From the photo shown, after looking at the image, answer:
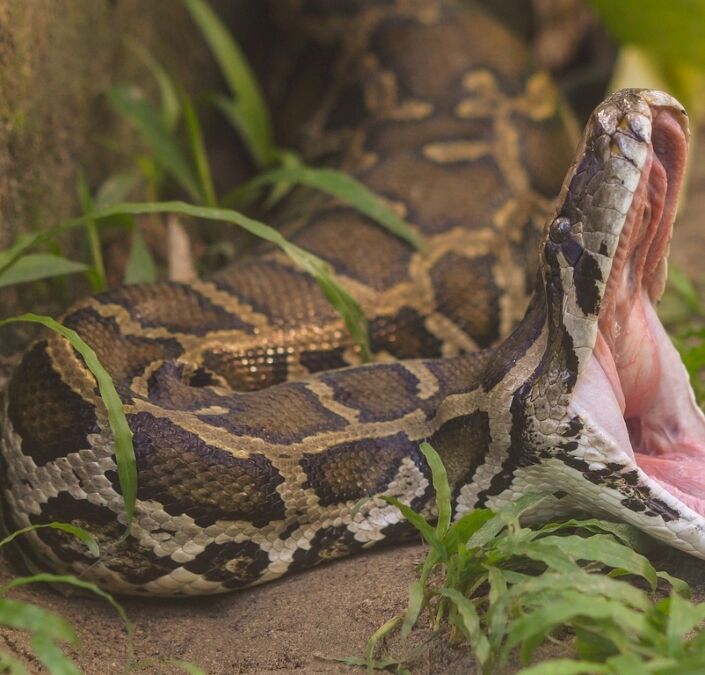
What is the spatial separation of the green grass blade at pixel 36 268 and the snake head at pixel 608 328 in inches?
68.4

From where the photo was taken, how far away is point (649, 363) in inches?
123

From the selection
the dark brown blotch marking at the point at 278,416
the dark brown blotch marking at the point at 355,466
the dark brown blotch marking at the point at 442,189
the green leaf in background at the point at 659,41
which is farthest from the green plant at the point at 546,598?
the green leaf in background at the point at 659,41

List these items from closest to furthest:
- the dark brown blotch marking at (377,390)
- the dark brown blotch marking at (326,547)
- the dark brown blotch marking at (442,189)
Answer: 1. the dark brown blotch marking at (326,547)
2. the dark brown blotch marking at (377,390)
3. the dark brown blotch marking at (442,189)

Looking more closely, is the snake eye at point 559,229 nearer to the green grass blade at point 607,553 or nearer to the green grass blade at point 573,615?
the green grass blade at point 607,553

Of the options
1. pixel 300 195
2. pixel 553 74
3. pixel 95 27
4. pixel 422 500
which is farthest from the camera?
pixel 553 74

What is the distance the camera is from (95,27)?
4.71m

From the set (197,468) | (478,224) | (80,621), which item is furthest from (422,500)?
(478,224)

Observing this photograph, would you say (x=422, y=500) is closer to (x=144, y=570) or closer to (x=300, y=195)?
(x=144, y=570)

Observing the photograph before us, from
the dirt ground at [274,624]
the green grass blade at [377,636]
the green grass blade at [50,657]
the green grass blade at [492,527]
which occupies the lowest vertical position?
the dirt ground at [274,624]

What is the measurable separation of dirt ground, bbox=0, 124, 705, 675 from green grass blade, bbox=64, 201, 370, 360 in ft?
2.69

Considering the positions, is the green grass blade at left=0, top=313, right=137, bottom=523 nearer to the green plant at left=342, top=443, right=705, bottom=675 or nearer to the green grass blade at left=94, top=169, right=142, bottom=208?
the green plant at left=342, top=443, right=705, bottom=675

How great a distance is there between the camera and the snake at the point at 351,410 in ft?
9.21

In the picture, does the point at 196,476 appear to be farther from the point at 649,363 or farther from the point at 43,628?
the point at 649,363

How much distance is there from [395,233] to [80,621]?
→ 2057 mm
